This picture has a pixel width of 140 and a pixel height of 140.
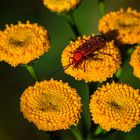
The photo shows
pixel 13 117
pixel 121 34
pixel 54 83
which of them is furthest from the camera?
pixel 13 117

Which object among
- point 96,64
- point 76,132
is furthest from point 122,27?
point 76,132

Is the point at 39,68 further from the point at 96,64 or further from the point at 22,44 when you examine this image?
the point at 96,64

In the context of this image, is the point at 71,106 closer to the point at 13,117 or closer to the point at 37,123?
the point at 37,123

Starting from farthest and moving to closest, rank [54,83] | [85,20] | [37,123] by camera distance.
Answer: [85,20]
[54,83]
[37,123]

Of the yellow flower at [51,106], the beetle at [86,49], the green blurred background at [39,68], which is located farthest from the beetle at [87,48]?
the green blurred background at [39,68]

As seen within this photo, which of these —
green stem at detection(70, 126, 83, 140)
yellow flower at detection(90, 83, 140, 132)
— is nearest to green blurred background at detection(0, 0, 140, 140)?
green stem at detection(70, 126, 83, 140)

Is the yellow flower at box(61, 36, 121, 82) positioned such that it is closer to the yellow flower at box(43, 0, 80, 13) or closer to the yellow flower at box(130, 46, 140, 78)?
the yellow flower at box(130, 46, 140, 78)

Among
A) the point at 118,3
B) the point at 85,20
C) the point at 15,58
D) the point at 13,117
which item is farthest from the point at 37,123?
the point at 118,3
